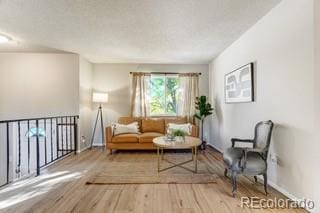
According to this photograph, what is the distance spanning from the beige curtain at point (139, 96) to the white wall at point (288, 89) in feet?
10.8

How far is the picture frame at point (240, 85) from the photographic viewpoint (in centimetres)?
374

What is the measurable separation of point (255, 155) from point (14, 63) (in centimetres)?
604

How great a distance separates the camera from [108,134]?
548 cm

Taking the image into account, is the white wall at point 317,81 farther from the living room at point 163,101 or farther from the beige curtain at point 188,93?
the beige curtain at point 188,93

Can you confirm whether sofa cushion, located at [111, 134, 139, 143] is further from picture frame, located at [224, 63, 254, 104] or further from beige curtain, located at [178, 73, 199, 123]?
picture frame, located at [224, 63, 254, 104]

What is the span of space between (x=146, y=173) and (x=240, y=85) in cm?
236

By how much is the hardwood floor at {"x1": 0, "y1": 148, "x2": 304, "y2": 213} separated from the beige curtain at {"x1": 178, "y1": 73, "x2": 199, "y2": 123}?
10.00 feet

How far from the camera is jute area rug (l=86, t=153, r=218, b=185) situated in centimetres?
342

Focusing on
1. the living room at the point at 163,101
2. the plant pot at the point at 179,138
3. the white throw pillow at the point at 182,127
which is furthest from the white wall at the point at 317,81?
the white throw pillow at the point at 182,127

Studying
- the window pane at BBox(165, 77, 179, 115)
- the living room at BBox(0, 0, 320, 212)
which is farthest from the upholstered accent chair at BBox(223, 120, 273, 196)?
the window pane at BBox(165, 77, 179, 115)

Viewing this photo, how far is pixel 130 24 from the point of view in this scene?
3.61 meters

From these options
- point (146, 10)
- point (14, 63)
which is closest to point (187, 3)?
point (146, 10)

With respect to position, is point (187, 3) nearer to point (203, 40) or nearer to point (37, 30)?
point (203, 40)

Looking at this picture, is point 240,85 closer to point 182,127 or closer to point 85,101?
point 182,127
